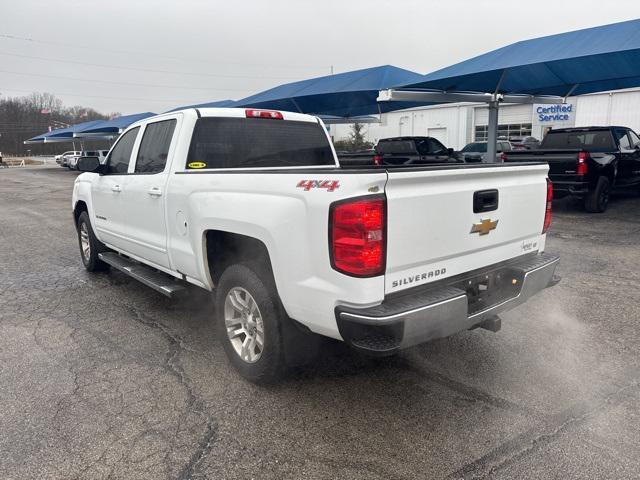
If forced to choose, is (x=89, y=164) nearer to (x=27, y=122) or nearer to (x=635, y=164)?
(x=635, y=164)

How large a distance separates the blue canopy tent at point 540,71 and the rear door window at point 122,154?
9825mm

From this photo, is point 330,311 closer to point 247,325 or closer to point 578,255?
point 247,325

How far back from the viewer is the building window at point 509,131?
1457 inches

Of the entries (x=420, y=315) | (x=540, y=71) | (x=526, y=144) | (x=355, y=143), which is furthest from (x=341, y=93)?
(x=355, y=143)

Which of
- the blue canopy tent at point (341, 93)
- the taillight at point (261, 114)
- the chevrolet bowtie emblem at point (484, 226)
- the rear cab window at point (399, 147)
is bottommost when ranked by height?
the rear cab window at point (399, 147)

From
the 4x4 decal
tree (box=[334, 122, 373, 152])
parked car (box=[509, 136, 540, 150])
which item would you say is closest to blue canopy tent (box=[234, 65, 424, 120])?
parked car (box=[509, 136, 540, 150])

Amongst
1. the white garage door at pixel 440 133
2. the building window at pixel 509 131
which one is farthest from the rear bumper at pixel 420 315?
the white garage door at pixel 440 133

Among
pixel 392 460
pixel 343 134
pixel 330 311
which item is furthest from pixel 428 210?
pixel 343 134

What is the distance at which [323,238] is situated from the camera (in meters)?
2.67

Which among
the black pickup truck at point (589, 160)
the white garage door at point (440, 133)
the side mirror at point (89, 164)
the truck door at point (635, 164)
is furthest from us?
the white garage door at point (440, 133)

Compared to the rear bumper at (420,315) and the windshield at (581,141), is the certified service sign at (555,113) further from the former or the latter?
the rear bumper at (420,315)

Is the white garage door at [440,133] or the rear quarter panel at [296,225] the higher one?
the rear quarter panel at [296,225]

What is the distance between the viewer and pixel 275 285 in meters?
3.15

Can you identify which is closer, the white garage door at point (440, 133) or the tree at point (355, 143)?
the white garage door at point (440, 133)
